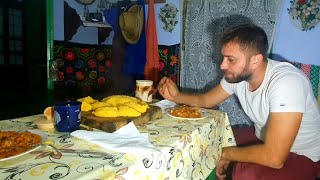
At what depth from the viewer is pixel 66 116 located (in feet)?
3.01

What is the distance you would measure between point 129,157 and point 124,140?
4.6 inches

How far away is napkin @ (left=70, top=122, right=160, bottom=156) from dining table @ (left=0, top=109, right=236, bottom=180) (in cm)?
1

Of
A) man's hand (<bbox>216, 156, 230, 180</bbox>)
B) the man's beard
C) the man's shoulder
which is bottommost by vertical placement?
man's hand (<bbox>216, 156, 230, 180</bbox>)

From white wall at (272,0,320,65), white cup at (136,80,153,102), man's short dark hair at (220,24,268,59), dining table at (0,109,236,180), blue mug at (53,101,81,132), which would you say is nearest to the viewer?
dining table at (0,109,236,180)

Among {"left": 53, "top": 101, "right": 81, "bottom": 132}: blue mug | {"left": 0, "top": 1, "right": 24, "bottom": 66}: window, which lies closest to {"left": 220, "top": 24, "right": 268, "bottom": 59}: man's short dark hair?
{"left": 53, "top": 101, "right": 81, "bottom": 132}: blue mug

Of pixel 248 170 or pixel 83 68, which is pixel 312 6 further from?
pixel 83 68

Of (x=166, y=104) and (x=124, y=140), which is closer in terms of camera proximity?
(x=124, y=140)

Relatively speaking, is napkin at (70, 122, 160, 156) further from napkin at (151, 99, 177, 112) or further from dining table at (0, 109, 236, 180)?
napkin at (151, 99, 177, 112)

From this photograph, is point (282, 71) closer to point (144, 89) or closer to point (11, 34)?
point (144, 89)

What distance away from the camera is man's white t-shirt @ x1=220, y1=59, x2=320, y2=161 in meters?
1.21

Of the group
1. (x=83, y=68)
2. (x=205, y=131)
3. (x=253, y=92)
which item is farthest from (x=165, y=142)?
(x=83, y=68)

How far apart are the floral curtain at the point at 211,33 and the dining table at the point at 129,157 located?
4.29ft

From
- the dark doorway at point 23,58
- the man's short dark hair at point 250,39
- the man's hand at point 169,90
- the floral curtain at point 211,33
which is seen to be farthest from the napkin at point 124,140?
the dark doorway at point 23,58

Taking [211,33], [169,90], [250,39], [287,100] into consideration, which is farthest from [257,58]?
[211,33]
